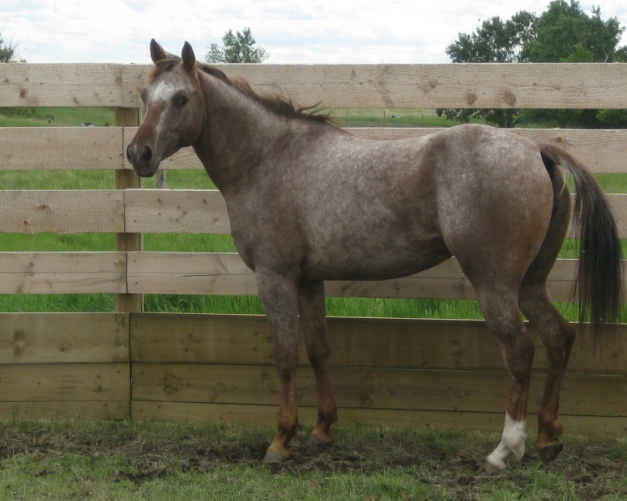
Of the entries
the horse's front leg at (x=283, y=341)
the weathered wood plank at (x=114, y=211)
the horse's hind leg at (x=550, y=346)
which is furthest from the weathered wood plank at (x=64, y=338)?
the horse's hind leg at (x=550, y=346)

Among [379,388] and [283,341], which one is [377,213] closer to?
[283,341]

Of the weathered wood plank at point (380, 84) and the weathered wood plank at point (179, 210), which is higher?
the weathered wood plank at point (380, 84)

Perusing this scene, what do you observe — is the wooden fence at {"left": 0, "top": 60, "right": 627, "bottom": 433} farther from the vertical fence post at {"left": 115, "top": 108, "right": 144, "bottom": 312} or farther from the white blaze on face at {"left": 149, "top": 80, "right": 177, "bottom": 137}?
the white blaze on face at {"left": 149, "top": 80, "right": 177, "bottom": 137}

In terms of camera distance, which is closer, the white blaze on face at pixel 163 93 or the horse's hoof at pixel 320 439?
the white blaze on face at pixel 163 93

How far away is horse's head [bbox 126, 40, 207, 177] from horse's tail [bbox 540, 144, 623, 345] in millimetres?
1797

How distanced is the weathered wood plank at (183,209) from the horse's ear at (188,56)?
891mm

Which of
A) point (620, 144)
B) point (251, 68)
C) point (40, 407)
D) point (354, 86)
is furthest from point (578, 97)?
point (40, 407)

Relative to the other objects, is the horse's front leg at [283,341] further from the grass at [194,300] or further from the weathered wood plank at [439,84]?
the weathered wood plank at [439,84]

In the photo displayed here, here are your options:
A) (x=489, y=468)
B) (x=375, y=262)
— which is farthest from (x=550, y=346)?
(x=375, y=262)

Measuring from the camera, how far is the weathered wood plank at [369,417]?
4652mm

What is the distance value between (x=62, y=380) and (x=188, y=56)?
2.22m

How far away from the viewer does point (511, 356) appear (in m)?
3.82

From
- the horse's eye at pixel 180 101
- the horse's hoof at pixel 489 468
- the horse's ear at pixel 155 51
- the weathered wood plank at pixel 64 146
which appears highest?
the horse's ear at pixel 155 51

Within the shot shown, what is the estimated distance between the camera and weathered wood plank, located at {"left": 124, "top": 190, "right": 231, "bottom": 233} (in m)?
4.84
